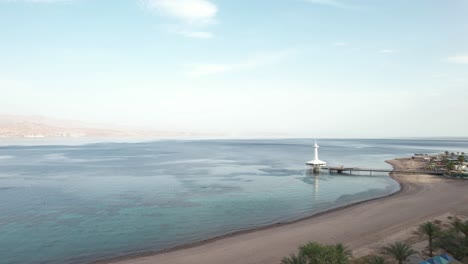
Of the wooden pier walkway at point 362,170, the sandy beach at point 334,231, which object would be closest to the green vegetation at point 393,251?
the sandy beach at point 334,231

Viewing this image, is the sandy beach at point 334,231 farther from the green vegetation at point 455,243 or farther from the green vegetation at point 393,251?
the green vegetation at point 455,243

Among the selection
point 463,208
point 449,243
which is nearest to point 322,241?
point 449,243

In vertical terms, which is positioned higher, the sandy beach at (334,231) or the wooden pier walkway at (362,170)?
the wooden pier walkway at (362,170)

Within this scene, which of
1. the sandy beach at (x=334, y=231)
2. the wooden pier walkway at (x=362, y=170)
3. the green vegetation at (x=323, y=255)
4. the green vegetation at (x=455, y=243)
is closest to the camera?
the green vegetation at (x=323, y=255)

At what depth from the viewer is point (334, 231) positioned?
3212 cm

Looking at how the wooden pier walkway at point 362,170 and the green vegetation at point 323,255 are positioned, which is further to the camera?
the wooden pier walkway at point 362,170

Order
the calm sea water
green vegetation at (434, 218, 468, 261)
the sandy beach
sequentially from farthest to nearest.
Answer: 1. the calm sea water
2. the sandy beach
3. green vegetation at (434, 218, 468, 261)

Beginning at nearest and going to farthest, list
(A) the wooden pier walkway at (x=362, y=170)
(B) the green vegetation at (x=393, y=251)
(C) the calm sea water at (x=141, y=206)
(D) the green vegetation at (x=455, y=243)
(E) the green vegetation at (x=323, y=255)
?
(E) the green vegetation at (x=323, y=255)
(B) the green vegetation at (x=393, y=251)
(D) the green vegetation at (x=455, y=243)
(C) the calm sea water at (x=141, y=206)
(A) the wooden pier walkway at (x=362, y=170)

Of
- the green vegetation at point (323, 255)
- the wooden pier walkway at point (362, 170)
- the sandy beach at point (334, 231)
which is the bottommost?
the sandy beach at point (334, 231)

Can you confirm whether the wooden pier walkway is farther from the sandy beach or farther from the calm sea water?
the sandy beach

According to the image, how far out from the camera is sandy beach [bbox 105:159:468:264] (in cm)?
2589

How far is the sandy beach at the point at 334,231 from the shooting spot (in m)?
25.9

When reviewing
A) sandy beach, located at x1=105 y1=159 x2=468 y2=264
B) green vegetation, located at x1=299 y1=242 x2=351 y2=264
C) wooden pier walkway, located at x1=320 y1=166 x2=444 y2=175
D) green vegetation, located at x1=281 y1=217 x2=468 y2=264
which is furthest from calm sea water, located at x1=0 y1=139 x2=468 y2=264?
green vegetation, located at x1=299 y1=242 x2=351 y2=264

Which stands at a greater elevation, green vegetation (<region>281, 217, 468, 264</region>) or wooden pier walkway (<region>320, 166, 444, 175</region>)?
green vegetation (<region>281, 217, 468, 264</region>)
